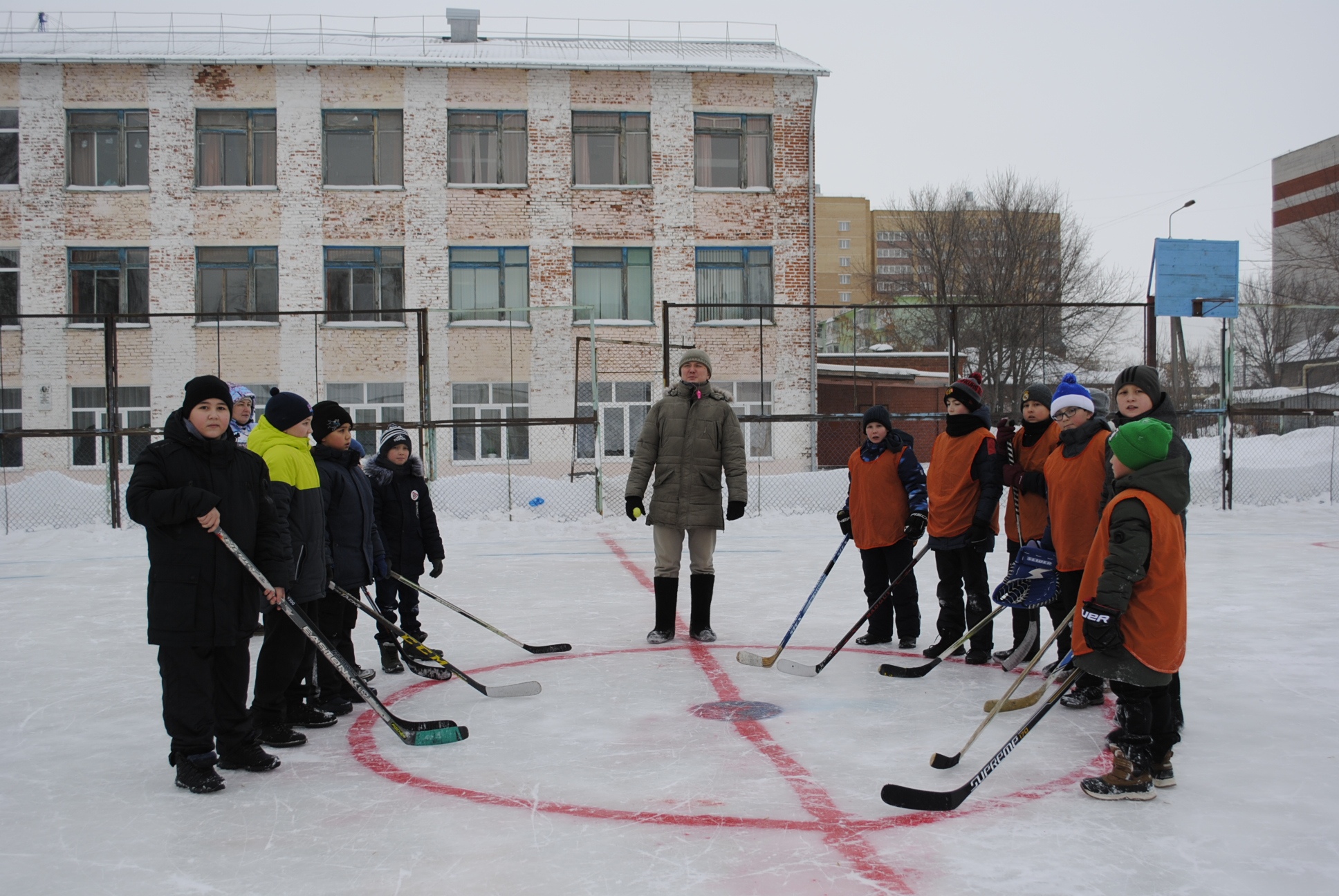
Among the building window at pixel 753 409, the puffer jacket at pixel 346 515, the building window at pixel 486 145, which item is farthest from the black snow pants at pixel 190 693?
the building window at pixel 486 145

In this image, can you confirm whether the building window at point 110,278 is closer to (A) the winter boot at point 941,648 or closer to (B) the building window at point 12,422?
(B) the building window at point 12,422

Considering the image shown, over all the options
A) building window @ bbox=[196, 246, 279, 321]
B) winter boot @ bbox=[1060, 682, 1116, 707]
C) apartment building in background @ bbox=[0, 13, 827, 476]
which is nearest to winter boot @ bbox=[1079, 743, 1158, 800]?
winter boot @ bbox=[1060, 682, 1116, 707]

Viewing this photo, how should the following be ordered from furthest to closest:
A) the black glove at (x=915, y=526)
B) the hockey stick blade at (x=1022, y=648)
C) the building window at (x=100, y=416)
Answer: the building window at (x=100, y=416) < the black glove at (x=915, y=526) < the hockey stick blade at (x=1022, y=648)

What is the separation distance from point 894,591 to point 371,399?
15314 millimetres

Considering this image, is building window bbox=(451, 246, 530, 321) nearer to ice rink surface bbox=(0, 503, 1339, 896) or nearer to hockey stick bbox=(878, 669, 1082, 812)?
ice rink surface bbox=(0, 503, 1339, 896)

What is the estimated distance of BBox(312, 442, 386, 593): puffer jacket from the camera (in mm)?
4723

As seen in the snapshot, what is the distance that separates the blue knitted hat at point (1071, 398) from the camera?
4430 millimetres

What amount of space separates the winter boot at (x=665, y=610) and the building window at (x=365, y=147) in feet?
53.3

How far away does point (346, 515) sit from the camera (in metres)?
4.77

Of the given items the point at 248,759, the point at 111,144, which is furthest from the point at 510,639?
the point at 111,144

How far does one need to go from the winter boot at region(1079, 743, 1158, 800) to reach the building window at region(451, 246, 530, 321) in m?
17.9

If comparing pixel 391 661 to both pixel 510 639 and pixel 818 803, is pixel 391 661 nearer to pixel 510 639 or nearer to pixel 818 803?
pixel 510 639

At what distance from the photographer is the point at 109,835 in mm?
3141

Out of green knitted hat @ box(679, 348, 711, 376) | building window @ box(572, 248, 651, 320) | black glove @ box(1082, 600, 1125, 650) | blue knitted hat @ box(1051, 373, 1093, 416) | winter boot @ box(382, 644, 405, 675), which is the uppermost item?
building window @ box(572, 248, 651, 320)
